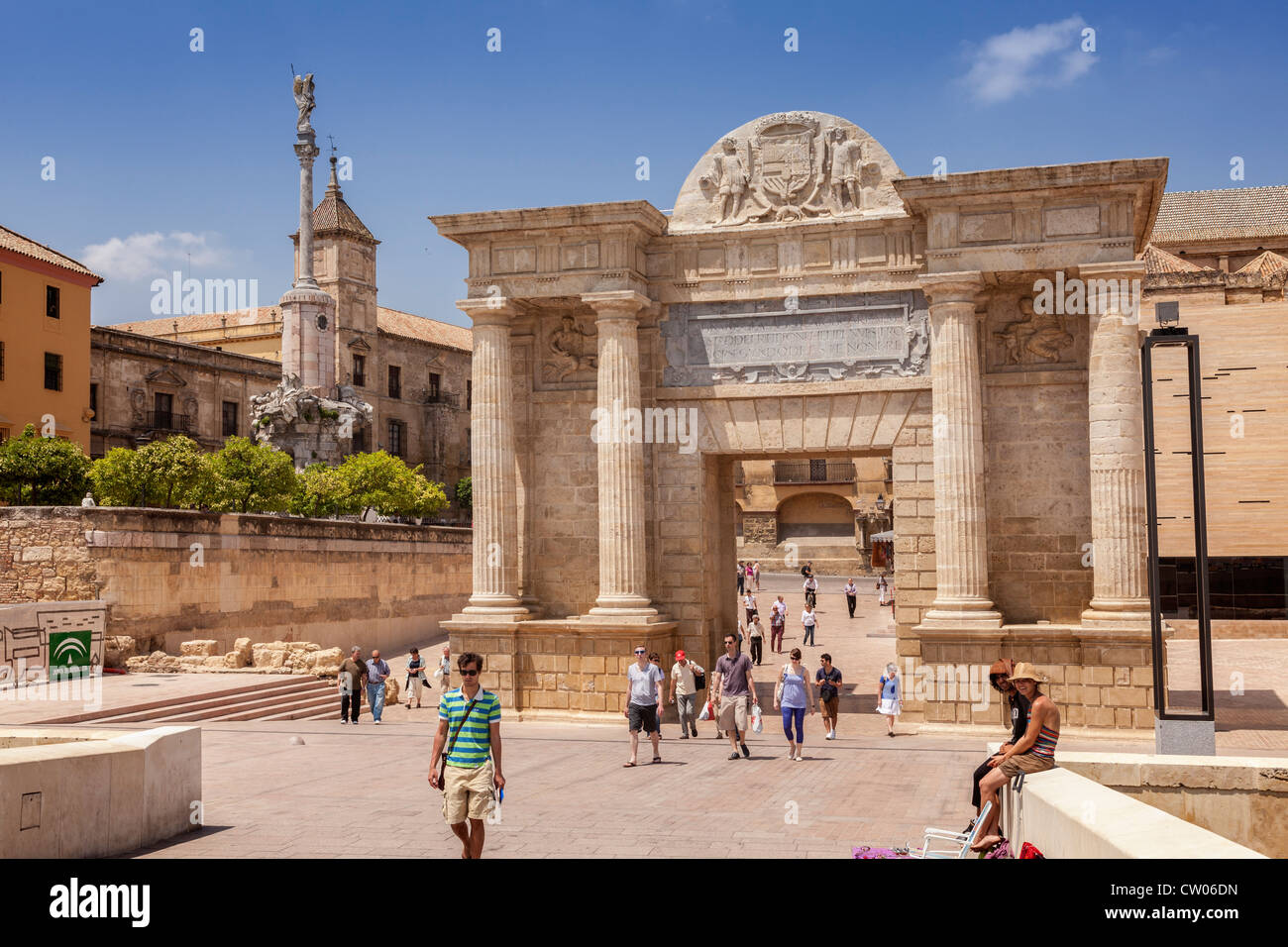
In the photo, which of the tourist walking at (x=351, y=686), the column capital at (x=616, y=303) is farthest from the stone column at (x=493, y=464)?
the tourist walking at (x=351, y=686)

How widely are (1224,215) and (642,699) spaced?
5473 centimetres

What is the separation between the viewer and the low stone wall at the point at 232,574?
27.0 metres

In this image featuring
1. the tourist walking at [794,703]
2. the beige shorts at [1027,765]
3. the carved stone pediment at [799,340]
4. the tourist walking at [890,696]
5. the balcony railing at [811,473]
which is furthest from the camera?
the balcony railing at [811,473]

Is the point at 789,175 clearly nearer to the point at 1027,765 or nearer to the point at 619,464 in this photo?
the point at 619,464

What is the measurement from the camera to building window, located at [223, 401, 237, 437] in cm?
5619

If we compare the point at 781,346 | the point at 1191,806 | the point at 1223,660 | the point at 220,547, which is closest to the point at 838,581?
the point at 1223,660

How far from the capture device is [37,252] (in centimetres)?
4175

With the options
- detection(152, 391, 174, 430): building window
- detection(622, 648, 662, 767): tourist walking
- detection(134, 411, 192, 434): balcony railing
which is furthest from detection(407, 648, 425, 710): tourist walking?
detection(152, 391, 174, 430): building window

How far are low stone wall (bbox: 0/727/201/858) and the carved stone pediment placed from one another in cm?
1200

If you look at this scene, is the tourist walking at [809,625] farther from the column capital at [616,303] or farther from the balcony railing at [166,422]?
the balcony railing at [166,422]

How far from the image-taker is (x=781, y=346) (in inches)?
811

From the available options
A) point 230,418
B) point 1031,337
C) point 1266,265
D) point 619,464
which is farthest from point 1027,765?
point 230,418

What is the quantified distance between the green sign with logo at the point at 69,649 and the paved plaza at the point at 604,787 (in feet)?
11.0

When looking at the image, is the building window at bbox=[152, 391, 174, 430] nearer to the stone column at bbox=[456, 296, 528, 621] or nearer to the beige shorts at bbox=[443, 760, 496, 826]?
the stone column at bbox=[456, 296, 528, 621]
